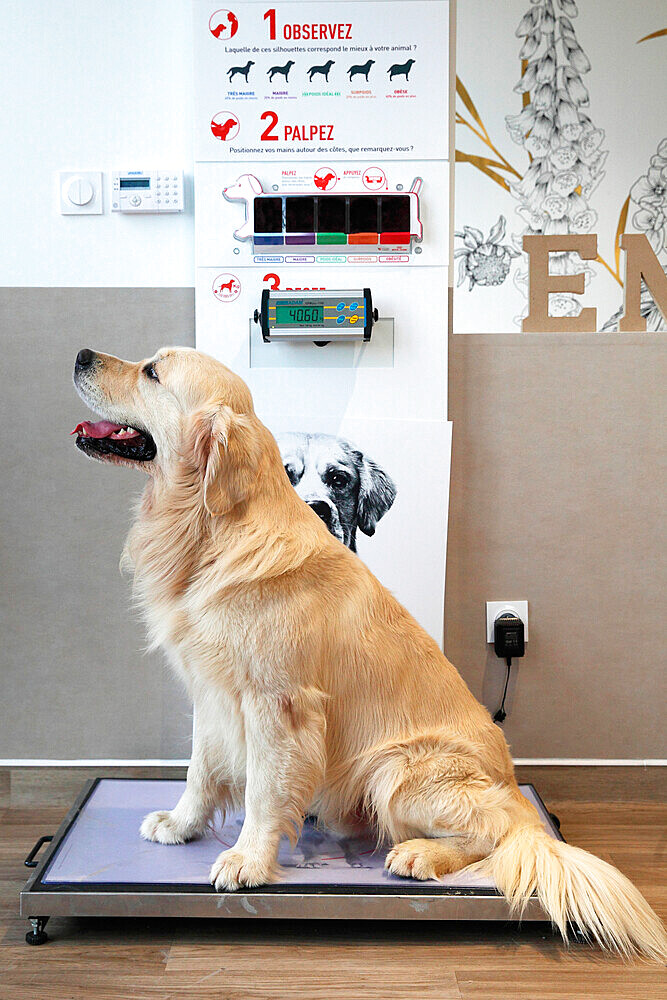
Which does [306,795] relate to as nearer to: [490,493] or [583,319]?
[490,493]

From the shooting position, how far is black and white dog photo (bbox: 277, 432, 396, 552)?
2.36m

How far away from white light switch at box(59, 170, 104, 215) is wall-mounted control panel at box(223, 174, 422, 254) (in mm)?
362

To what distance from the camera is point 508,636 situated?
8.00 ft

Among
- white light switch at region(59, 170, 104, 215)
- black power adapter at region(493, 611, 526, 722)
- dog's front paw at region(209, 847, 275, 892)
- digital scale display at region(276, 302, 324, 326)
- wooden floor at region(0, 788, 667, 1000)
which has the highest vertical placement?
white light switch at region(59, 170, 104, 215)

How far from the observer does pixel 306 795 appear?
5.68 feet

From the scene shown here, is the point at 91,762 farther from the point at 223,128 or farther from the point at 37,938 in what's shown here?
the point at 223,128

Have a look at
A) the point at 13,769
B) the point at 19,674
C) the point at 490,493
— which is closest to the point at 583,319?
the point at 490,493

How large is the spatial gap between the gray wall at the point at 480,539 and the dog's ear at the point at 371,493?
0.21 m

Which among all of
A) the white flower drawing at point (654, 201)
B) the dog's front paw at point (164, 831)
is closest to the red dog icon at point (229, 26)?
the dog's front paw at point (164, 831)

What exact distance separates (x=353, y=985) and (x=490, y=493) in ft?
4.29

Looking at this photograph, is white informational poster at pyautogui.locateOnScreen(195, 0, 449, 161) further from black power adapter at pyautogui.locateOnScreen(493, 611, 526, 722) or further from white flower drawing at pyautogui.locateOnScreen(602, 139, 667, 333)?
white flower drawing at pyautogui.locateOnScreen(602, 139, 667, 333)

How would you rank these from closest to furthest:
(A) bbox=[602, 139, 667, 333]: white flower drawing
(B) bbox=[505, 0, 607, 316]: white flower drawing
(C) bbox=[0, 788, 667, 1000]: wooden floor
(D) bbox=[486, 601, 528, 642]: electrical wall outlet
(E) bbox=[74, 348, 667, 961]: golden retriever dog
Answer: (C) bbox=[0, 788, 667, 1000]: wooden floor → (E) bbox=[74, 348, 667, 961]: golden retriever dog → (D) bbox=[486, 601, 528, 642]: electrical wall outlet → (B) bbox=[505, 0, 607, 316]: white flower drawing → (A) bbox=[602, 139, 667, 333]: white flower drawing

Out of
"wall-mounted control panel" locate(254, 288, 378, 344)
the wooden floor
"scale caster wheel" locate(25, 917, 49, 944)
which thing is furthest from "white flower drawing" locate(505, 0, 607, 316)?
"scale caster wheel" locate(25, 917, 49, 944)

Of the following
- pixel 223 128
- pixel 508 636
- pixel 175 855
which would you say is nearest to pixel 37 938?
pixel 175 855
